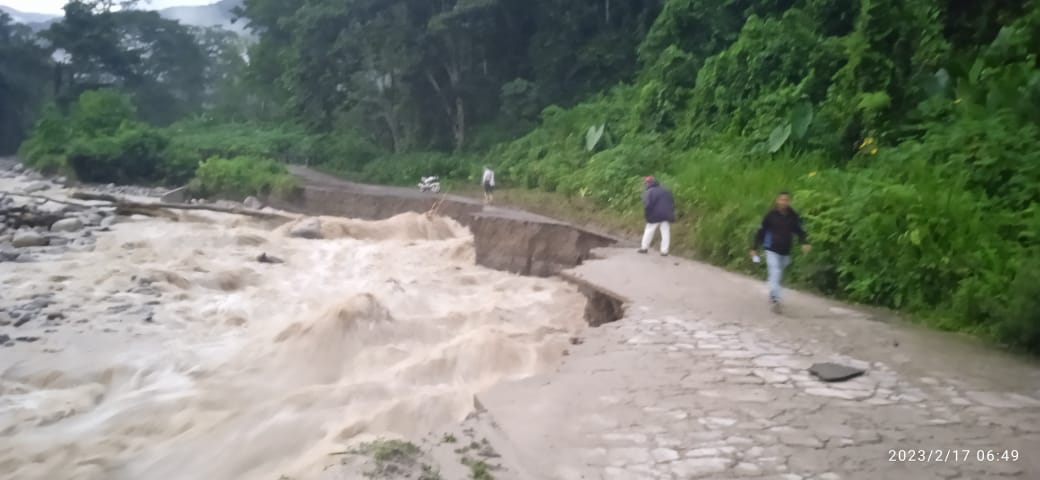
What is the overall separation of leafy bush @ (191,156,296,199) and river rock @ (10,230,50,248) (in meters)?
9.83

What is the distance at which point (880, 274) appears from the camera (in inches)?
380

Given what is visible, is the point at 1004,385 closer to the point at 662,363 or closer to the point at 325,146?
the point at 662,363

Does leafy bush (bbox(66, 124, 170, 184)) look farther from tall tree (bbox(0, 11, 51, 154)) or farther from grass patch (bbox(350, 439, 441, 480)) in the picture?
grass patch (bbox(350, 439, 441, 480))

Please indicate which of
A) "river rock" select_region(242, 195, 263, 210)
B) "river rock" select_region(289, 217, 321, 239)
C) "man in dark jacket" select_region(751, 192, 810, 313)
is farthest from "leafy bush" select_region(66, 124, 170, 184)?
"man in dark jacket" select_region(751, 192, 810, 313)

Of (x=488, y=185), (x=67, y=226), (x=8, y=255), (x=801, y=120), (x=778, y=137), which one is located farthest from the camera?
(x=488, y=185)

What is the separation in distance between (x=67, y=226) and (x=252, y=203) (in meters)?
8.15

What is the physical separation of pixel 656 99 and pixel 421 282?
10.4 metres

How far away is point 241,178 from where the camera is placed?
2861 cm

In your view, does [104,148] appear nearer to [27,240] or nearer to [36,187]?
[36,187]

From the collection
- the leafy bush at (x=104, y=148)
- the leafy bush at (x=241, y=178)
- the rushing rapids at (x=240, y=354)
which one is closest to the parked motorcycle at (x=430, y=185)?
the leafy bush at (x=241, y=178)

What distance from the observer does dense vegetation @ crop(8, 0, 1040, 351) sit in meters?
9.59

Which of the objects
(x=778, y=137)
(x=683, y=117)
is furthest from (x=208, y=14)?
(x=778, y=137)

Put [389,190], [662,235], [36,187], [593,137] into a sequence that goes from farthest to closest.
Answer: [36,187] → [389,190] → [593,137] → [662,235]

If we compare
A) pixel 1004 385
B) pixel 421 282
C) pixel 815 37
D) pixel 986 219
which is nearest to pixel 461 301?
pixel 421 282
